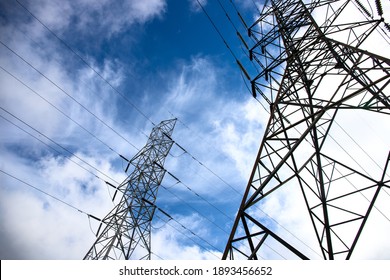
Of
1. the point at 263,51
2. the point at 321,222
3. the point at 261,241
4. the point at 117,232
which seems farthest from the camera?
the point at 117,232

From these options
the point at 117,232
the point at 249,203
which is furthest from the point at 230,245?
the point at 117,232

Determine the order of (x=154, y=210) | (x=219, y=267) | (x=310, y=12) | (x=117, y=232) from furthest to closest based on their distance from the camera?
(x=154, y=210), (x=117, y=232), (x=310, y=12), (x=219, y=267)

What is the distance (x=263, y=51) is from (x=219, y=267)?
8186 millimetres

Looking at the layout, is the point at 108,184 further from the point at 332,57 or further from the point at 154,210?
the point at 332,57

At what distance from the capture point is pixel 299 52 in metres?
7.51

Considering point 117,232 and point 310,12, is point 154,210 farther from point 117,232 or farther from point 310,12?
point 310,12

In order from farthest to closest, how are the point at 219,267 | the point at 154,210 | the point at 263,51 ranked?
the point at 154,210
the point at 263,51
the point at 219,267

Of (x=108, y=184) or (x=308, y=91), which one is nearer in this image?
(x=308, y=91)

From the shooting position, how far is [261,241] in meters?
4.38

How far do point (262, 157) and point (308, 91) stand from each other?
2.72 m

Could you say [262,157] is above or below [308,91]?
below

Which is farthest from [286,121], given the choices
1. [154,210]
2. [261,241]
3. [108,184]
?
[108,184]

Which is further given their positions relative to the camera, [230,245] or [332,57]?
[332,57]

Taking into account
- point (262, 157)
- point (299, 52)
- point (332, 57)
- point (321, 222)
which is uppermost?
point (299, 52)
